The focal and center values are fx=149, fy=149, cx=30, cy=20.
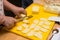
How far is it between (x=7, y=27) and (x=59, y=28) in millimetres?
311

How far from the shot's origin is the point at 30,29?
0.88 metres

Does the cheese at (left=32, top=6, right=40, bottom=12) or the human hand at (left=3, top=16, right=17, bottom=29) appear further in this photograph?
the cheese at (left=32, top=6, right=40, bottom=12)

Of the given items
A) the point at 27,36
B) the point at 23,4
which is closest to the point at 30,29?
the point at 27,36

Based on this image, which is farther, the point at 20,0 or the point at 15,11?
the point at 20,0

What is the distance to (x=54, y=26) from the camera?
0.93m

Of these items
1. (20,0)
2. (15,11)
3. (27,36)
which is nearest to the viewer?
(27,36)

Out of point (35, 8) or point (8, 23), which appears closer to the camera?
point (8, 23)

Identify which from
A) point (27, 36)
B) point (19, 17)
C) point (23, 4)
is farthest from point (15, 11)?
point (23, 4)

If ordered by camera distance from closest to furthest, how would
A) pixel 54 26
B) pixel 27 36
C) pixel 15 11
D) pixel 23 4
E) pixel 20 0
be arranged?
pixel 27 36 → pixel 54 26 → pixel 15 11 → pixel 23 4 → pixel 20 0

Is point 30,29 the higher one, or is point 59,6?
point 59,6

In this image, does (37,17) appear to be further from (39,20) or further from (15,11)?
(15,11)

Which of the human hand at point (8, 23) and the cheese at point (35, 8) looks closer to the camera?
the human hand at point (8, 23)

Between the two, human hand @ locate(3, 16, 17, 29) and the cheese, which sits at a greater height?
the cheese

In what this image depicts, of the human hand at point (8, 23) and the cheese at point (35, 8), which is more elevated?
the cheese at point (35, 8)
